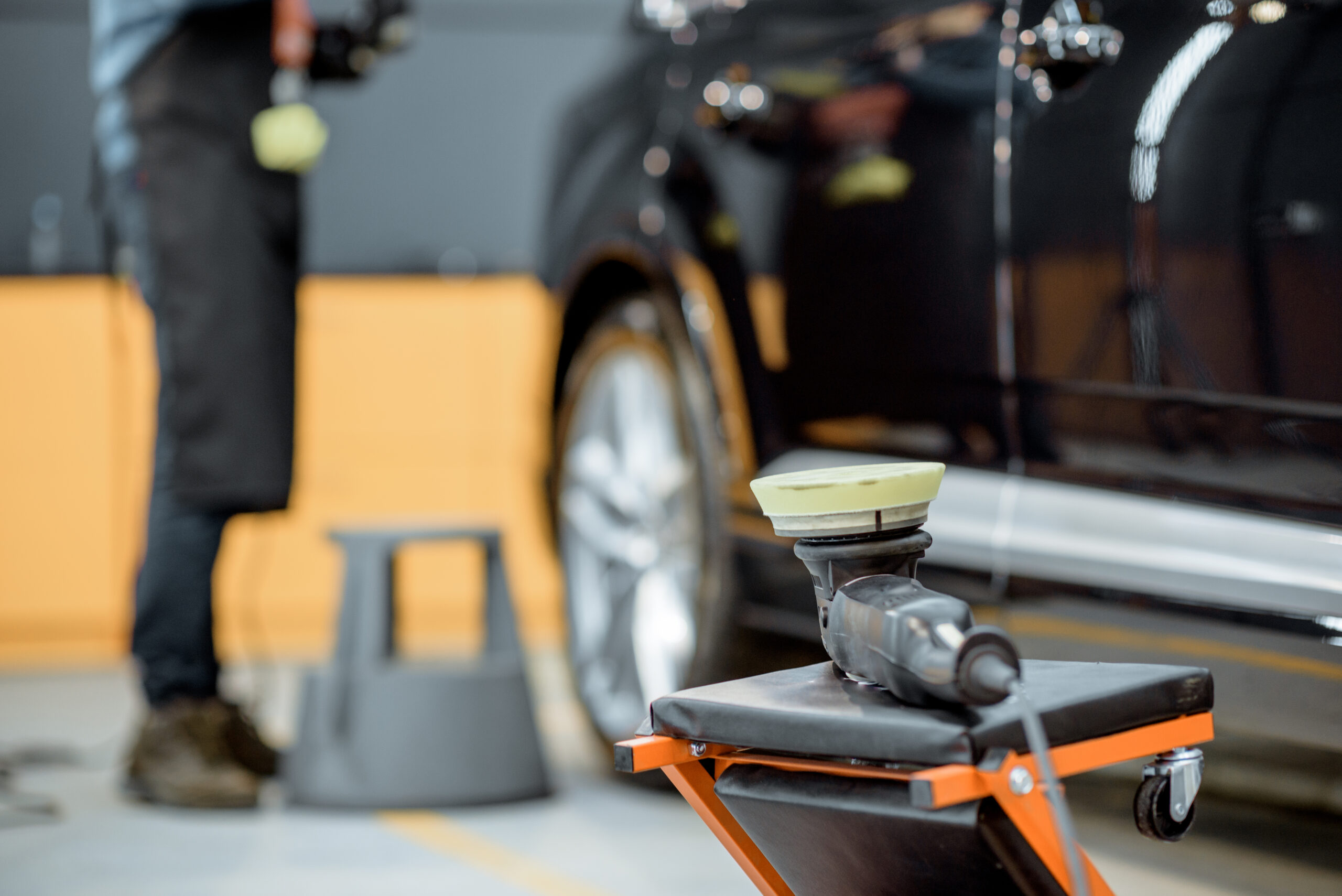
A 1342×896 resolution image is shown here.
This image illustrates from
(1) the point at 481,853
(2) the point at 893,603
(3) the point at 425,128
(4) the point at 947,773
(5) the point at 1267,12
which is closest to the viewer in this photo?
(4) the point at 947,773

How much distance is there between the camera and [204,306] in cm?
219

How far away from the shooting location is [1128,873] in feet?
5.47

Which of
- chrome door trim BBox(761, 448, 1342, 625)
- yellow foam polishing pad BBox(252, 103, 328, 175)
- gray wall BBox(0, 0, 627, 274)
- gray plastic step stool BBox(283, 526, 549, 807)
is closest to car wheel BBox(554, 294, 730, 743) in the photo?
gray plastic step stool BBox(283, 526, 549, 807)

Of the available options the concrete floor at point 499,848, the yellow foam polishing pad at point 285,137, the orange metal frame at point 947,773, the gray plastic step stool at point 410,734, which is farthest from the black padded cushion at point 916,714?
the yellow foam polishing pad at point 285,137

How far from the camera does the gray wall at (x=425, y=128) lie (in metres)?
4.65

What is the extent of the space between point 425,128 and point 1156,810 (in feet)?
14.8

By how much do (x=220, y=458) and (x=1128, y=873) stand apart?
139 centimetres

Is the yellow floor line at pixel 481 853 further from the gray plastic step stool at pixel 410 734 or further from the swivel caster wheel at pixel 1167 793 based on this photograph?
the swivel caster wheel at pixel 1167 793

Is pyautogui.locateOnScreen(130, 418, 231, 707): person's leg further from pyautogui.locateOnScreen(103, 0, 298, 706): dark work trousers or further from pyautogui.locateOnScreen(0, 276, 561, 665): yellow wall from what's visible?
pyautogui.locateOnScreen(0, 276, 561, 665): yellow wall

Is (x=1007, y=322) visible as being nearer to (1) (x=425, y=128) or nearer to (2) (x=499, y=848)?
(2) (x=499, y=848)

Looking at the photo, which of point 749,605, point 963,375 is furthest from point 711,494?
point 963,375

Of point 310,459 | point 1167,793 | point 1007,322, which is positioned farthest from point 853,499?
point 310,459

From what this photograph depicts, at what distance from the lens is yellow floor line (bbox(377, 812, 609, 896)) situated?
1722 mm

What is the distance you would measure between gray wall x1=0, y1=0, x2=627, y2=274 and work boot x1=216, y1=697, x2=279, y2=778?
2491mm
